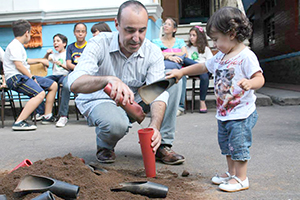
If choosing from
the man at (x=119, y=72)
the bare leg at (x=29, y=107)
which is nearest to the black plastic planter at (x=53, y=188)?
the man at (x=119, y=72)

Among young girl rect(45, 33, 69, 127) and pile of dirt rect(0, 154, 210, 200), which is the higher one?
young girl rect(45, 33, 69, 127)

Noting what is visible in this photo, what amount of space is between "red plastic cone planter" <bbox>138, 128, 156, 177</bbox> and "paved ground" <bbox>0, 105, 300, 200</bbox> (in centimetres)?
42

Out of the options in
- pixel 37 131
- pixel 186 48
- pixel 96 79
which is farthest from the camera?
pixel 186 48

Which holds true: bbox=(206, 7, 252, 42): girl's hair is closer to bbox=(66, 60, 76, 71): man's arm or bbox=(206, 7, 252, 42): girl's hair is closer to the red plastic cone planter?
the red plastic cone planter

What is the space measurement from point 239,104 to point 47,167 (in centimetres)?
141

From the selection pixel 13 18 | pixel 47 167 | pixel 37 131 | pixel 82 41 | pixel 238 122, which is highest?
pixel 13 18

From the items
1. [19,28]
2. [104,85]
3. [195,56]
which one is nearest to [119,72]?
[104,85]

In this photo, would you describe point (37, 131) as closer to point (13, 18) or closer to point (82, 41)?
point (82, 41)

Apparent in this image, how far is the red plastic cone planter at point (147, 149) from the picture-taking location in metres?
2.38

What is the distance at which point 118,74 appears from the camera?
3084 mm

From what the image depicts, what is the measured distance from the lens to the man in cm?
270

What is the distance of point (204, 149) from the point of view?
A: 3.55 metres

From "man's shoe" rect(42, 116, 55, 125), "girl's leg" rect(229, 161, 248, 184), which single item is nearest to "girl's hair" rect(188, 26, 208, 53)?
"man's shoe" rect(42, 116, 55, 125)

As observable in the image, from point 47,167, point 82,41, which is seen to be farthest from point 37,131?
point 47,167
